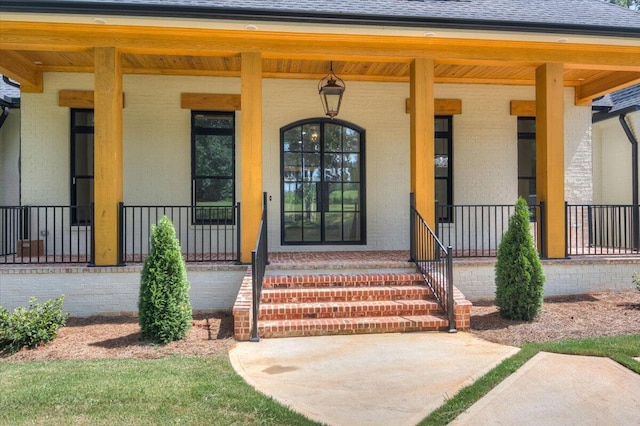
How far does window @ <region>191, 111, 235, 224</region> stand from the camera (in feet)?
28.0

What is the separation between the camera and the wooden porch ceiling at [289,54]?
21.3 feet

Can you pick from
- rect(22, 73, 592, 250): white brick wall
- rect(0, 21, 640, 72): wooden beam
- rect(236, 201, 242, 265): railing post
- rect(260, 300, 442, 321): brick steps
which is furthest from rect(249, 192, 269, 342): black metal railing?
rect(0, 21, 640, 72): wooden beam

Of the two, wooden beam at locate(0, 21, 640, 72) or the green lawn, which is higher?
wooden beam at locate(0, 21, 640, 72)

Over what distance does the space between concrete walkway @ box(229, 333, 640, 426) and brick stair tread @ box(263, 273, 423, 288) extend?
120 cm

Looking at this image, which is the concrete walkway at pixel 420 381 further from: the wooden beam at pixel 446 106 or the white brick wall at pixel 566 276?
the wooden beam at pixel 446 106

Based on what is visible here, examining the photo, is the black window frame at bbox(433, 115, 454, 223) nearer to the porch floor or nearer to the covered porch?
the covered porch

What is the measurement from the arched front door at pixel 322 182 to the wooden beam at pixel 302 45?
2.02 meters

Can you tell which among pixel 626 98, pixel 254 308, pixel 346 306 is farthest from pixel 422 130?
pixel 626 98

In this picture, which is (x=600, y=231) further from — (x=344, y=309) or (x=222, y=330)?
(x=222, y=330)

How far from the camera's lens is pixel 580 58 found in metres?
7.29

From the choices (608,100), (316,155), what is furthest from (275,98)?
(608,100)

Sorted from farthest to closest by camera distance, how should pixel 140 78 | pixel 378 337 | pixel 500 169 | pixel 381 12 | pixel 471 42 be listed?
1. pixel 500 169
2. pixel 140 78
3. pixel 471 42
4. pixel 381 12
5. pixel 378 337

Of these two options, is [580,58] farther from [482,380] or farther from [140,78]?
[140,78]

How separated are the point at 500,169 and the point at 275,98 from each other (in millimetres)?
4552
